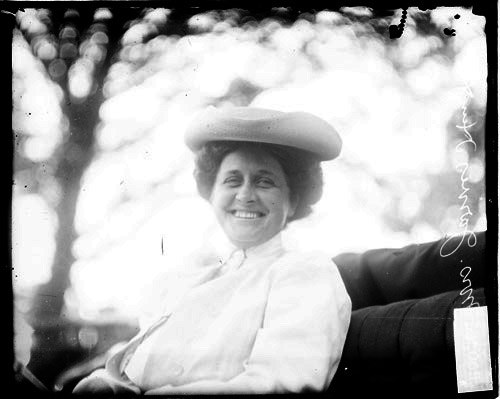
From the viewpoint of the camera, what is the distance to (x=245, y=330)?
7.48 ft

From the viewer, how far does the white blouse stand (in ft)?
7.43

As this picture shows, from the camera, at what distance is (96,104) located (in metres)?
2.38

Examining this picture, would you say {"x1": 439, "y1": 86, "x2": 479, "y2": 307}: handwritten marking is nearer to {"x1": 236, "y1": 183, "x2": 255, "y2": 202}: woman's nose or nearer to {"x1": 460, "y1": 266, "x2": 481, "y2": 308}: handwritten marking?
{"x1": 460, "y1": 266, "x2": 481, "y2": 308}: handwritten marking

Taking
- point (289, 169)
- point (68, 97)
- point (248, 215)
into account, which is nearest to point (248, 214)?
point (248, 215)

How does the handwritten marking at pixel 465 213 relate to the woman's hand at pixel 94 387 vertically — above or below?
above

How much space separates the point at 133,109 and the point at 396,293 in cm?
139

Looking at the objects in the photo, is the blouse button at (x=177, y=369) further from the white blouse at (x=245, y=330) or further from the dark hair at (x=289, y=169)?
the dark hair at (x=289, y=169)

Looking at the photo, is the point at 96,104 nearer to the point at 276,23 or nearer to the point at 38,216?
the point at 38,216

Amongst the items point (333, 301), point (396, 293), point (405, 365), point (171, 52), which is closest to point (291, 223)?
point (333, 301)

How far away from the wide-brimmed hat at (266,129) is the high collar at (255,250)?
419 mm

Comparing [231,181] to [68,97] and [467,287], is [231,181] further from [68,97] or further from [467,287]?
[467,287]

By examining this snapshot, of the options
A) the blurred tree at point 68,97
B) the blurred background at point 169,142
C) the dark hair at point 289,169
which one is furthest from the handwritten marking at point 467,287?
the blurred tree at point 68,97

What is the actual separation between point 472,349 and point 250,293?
1003 millimetres

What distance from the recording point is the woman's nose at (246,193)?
2.35m
